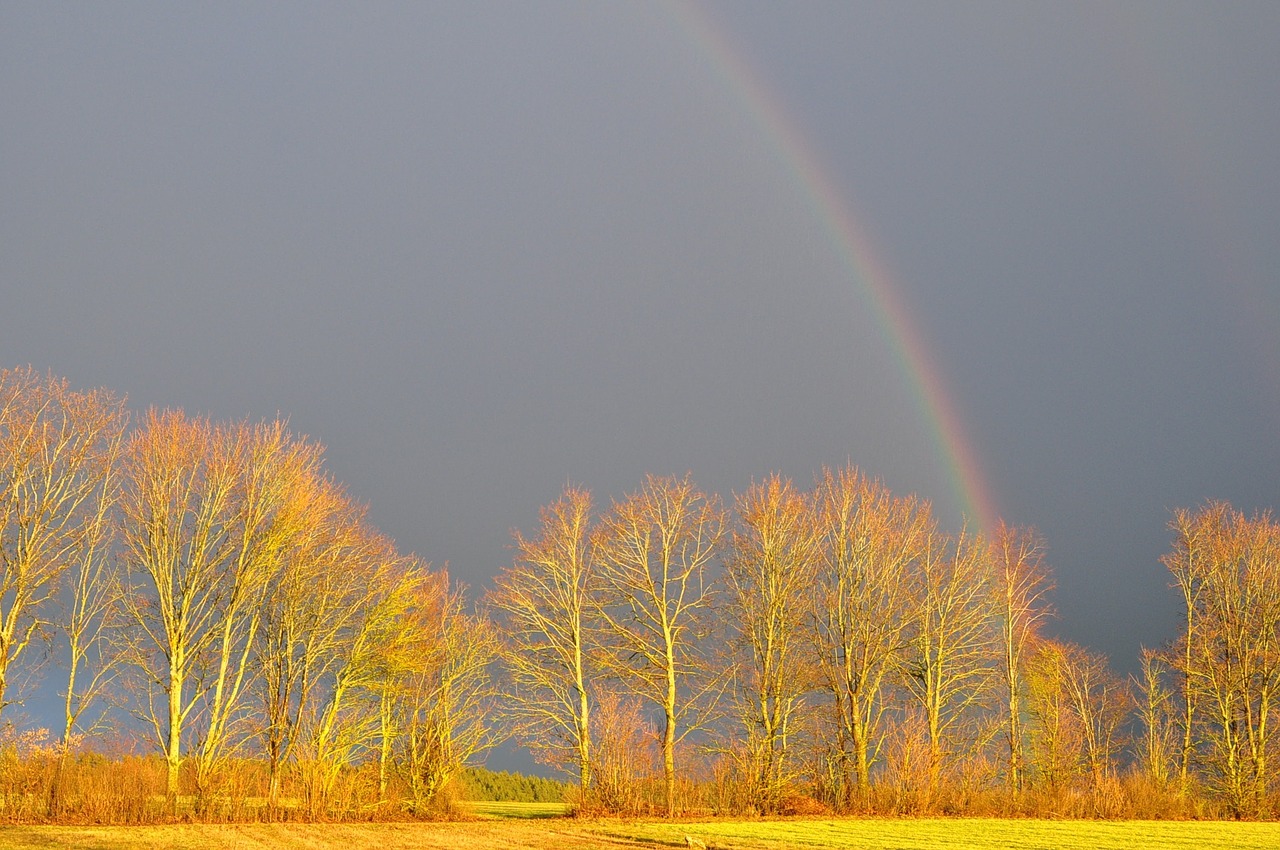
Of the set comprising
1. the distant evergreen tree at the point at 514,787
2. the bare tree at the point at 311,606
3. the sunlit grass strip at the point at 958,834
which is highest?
the bare tree at the point at 311,606

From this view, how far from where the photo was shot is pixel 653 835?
3127 cm

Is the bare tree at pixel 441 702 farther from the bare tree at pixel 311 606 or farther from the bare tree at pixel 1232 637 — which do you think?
the bare tree at pixel 1232 637

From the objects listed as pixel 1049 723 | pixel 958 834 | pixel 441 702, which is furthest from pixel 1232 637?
pixel 441 702

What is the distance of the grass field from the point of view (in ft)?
84.6

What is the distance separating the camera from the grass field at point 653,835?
25.8 metres

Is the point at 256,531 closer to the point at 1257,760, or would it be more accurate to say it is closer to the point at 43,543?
the point at 43,543

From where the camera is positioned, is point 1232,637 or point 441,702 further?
point 1232,637

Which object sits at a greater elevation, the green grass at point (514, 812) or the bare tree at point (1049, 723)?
the bare tree at point (1049, 723)

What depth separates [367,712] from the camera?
124ft

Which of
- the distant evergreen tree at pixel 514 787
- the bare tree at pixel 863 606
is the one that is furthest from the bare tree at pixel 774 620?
the distant evergreen tree at pixel 514 787

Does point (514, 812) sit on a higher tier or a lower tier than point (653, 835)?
lower

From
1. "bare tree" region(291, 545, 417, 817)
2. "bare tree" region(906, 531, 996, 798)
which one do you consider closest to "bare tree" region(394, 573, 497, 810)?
"bare tree" region(291, 545, 417, 817)

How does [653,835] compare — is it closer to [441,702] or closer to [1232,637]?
[441,702]

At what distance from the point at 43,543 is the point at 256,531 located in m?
6.72
